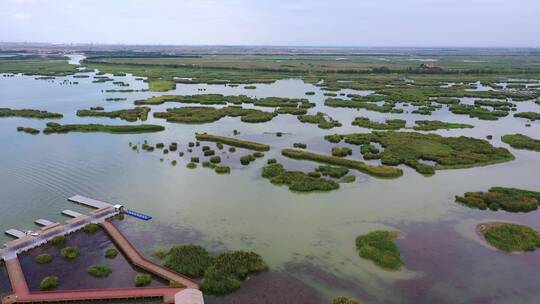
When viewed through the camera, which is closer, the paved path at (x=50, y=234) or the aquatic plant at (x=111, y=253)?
the paved path at (x=50, y=234)

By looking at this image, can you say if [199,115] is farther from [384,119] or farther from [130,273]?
[130,273]

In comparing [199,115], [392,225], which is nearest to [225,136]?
[199,115]

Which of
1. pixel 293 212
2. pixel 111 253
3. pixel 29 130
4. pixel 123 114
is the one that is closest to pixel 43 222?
pixel 111 253

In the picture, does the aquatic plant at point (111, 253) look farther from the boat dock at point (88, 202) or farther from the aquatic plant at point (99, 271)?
the boat dock at point (88, 202)

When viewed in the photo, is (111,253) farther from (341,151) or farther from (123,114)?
(123,114)

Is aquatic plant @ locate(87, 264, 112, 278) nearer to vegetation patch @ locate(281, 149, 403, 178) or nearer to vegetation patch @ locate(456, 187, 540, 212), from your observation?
vegetation patch @ locate(281, 149, 403, 178)

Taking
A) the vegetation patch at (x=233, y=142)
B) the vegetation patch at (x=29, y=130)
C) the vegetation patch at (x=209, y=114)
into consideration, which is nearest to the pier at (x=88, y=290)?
the vegetation patch at (x=233, y=142)

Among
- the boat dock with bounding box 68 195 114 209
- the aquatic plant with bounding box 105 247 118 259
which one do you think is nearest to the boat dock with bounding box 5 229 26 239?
the boat dock with bounding box 68 195 114 209
